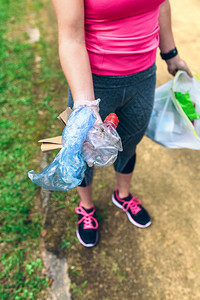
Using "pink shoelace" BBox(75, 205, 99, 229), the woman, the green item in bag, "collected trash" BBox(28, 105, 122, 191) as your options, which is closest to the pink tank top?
the woman

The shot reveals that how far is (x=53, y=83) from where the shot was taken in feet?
9.87

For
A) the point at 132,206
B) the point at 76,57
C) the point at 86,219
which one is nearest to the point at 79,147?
the point at 76,57

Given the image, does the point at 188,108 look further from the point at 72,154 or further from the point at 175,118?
the point at 72,154

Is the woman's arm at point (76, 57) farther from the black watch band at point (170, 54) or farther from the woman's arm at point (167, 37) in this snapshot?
the black watch band at point (170, 54)

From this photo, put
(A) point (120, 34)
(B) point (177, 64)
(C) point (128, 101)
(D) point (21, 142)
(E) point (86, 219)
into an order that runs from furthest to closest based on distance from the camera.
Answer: (D) point (21, 142) → (E) point (86, 219) → (B) point (177, 64) → (C) point (128, 101) → (A) point (120, 34)

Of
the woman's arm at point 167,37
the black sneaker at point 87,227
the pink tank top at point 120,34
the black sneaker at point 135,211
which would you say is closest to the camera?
the pink tank top at point 120,34

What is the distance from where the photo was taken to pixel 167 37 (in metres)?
1.41

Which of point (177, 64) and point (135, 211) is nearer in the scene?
point (177, 64)

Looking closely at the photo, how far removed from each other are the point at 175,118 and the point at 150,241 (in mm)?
840

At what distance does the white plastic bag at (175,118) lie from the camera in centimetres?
151

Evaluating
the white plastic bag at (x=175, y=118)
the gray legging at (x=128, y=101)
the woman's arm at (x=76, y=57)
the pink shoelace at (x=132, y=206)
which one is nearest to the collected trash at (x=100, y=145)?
the woman's arm at (x=76, y=57)

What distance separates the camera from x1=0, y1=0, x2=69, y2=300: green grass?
165 centimetres

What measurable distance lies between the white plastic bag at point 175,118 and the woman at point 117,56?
0.34ft

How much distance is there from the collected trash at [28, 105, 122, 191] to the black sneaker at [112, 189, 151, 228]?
3.55ft
